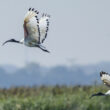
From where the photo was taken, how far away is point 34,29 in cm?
546

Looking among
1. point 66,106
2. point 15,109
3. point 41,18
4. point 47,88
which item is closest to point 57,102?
point 66,106

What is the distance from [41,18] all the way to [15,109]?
300 inches

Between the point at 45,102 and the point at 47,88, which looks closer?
the point at 45,102

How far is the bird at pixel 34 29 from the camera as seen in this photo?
5406 mm

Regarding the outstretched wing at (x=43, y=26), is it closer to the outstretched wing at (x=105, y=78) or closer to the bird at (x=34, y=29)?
the bird at (x=34, y=29)

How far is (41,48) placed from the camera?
5.36 meters

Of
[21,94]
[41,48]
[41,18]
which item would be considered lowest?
[21,94]

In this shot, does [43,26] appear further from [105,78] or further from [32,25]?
[105,78]

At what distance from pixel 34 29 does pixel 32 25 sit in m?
0.06

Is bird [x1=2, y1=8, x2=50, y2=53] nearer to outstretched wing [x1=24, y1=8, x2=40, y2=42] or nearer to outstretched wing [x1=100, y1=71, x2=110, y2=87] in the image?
outstretched wing [x1=24, y1=8, x2=40, y2=42]

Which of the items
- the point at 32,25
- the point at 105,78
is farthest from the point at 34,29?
the point at 105,78

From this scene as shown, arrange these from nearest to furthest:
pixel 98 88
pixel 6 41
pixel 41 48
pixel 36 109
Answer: pixel 41 48 < pixel 6 41 < pixel 36 109 < pixel 98 88

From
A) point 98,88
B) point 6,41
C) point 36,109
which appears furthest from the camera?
point 98,88

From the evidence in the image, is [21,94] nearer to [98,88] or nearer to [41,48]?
[98,88]
